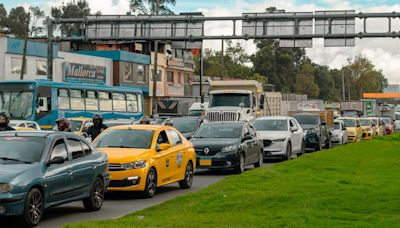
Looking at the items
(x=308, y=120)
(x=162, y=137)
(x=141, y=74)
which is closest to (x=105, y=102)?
(x=308, y=120)

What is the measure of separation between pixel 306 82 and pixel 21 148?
140331 mm

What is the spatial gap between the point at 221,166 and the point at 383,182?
647 cm

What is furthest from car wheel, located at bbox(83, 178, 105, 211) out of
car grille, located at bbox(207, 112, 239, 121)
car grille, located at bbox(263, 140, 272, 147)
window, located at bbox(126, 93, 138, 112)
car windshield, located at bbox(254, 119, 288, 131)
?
window, located at bbox(126, 93, 138, 112)

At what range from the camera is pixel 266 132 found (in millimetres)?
30969

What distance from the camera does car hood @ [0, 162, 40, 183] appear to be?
39.0 ft

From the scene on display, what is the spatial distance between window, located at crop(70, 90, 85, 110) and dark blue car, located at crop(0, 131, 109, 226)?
2636cm

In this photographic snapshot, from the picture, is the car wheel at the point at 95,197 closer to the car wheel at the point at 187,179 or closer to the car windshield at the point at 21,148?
the car windshield at the point at 21,148

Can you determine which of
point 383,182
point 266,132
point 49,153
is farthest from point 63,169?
point 266,132

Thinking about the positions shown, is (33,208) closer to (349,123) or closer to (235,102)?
(235,102)

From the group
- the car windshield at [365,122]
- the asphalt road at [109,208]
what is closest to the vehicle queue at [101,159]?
the asphalt road at [109,208]

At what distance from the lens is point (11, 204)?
11734 millimetres

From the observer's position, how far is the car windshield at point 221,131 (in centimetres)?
2488

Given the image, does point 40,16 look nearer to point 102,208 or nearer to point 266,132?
point 266,132

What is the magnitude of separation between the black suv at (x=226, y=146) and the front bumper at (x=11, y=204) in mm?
12062
